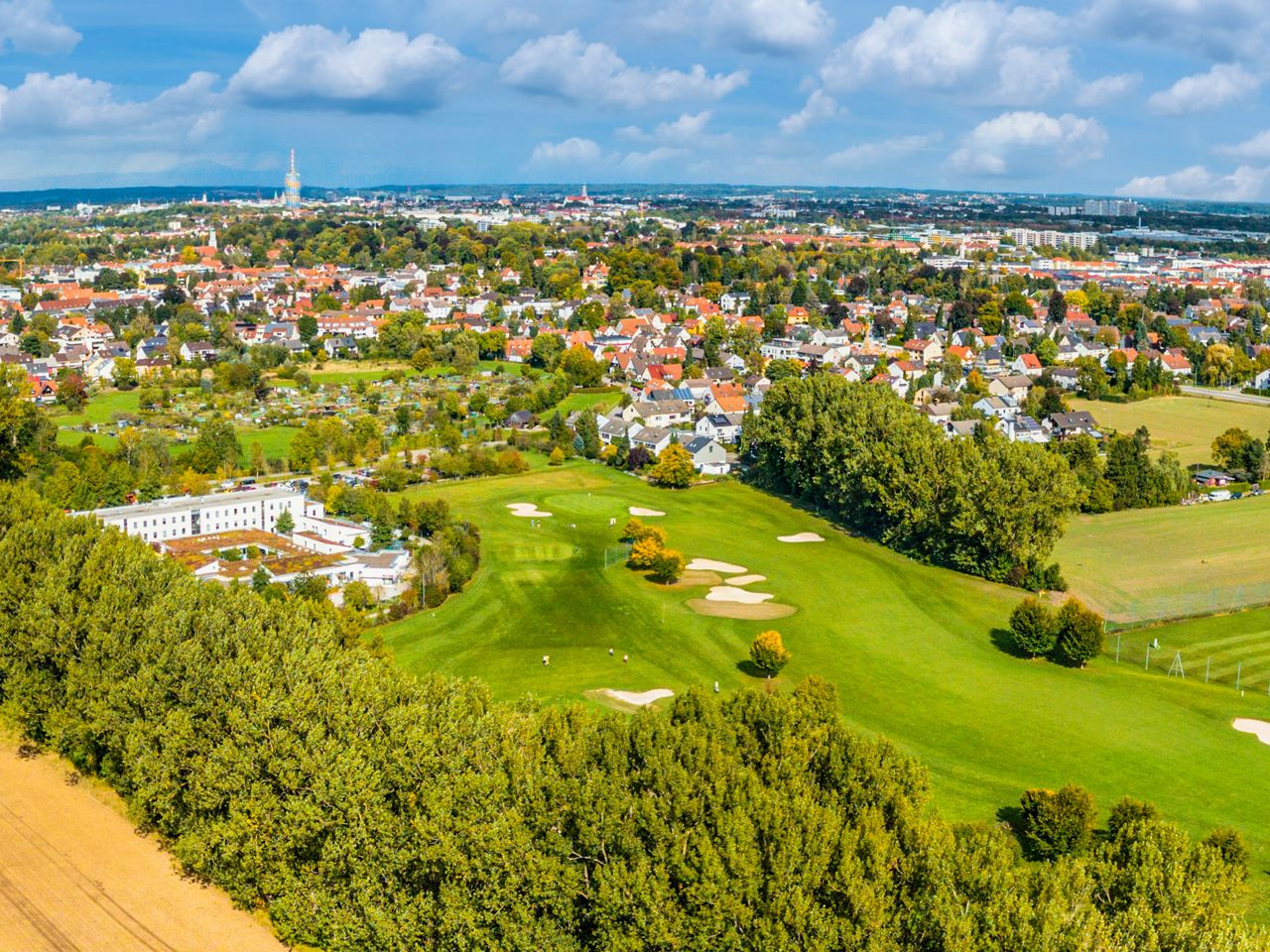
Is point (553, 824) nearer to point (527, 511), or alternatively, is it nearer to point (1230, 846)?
point (1230, 846)

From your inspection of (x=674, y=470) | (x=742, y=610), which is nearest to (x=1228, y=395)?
(x=674, y=470)

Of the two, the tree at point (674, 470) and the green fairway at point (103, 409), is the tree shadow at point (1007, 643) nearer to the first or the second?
the tree at point (674, 470)

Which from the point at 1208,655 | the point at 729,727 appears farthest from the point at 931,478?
the point at 729,727

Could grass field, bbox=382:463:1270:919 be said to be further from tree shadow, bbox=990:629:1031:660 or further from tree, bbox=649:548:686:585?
tree, bbox=649:548:686:585

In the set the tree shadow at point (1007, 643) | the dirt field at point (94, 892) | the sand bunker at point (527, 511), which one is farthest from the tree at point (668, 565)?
the dirt field at point (94, 892)

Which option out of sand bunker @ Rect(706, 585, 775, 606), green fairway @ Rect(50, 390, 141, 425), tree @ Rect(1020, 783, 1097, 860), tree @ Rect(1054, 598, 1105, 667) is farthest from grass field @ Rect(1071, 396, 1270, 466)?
green fairway @ Rect(50, 390, 141, 425)

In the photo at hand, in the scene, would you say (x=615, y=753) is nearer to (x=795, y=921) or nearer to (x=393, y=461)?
(x=795, y=921)
